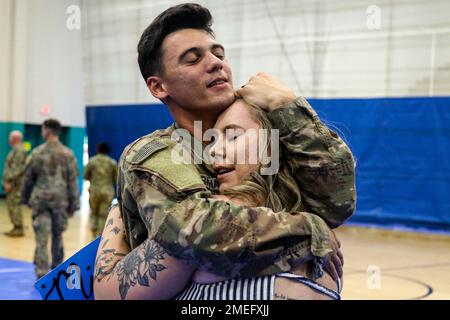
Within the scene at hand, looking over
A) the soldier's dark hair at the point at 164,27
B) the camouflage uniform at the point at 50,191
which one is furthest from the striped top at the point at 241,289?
the camouflage uniform at the point at 50,191

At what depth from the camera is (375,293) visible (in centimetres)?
564

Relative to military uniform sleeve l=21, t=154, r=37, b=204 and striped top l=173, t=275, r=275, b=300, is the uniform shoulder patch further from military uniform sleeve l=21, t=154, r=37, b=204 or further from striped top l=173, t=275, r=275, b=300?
military uniform sleeve l=21, t=154, r=37, b=204

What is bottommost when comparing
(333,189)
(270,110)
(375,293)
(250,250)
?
(375,293)

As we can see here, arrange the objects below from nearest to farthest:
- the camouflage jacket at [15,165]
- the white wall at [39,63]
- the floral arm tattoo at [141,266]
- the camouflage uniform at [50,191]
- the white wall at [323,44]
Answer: the floral arm tattoo at [141,266]
the camouflage uniform at [50,191]
the camouflage jacket at [15,165]
the white wall at [323,44]
the white wall at [39,63]

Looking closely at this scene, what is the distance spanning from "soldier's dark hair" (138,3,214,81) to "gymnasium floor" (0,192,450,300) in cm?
435

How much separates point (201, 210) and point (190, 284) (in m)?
0.22

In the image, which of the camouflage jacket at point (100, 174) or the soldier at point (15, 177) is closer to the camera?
the camouflage jacket at point (100, 174)

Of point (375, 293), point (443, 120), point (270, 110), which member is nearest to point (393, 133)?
point (443, 120)

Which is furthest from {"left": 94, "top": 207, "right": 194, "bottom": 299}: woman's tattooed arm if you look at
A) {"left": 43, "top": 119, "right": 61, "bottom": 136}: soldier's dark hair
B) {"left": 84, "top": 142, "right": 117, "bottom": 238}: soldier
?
{"left": 84, "top": 142, "right": 117, "bottom": 238}: soldier

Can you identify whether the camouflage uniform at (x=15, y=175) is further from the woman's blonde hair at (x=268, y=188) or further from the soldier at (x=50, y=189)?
the woman's blonde hair at (x=268, y=188)

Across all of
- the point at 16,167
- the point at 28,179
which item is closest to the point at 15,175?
the point at 16,167

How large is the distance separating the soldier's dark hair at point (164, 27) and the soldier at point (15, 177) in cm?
841

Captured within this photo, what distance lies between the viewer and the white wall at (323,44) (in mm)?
9594
